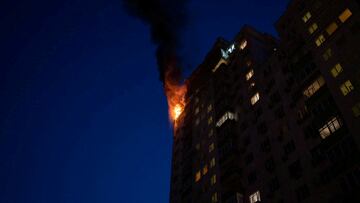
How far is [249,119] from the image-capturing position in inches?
1997

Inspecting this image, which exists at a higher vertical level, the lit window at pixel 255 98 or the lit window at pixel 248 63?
the lit window at pixel 248 63

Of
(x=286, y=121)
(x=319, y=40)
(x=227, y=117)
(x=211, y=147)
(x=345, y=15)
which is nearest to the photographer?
(x=345, y=15)

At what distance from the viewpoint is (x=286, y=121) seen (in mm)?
42031

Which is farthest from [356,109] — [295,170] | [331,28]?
[331,28]

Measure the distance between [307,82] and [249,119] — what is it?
1315 cm

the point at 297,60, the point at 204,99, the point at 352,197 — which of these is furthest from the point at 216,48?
the point at 352,197

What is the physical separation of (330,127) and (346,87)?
4337 mm

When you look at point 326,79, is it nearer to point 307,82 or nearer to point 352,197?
point 307,82

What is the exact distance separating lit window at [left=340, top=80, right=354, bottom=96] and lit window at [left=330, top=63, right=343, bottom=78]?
1.83 m

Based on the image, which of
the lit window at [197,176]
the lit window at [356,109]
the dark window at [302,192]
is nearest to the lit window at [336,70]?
the lit window at [356,109]

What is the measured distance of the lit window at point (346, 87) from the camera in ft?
105

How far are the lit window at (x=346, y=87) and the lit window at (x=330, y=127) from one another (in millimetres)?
2795

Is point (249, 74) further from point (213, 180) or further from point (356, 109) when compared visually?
point (356, 109)

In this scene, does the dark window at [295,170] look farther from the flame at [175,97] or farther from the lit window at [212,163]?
the flame at [175,97]
